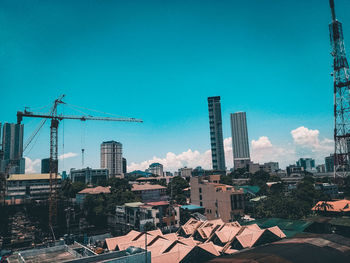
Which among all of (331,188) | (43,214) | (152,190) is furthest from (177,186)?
(331,188)

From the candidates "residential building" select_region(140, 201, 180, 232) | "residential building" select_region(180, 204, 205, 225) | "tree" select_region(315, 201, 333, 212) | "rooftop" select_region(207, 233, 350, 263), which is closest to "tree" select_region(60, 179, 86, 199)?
"residential building" select_region(140, 201, 180, 232)

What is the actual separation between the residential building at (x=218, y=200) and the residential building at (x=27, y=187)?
9460 cm

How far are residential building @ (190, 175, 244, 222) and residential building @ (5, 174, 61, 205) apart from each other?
3724 inches

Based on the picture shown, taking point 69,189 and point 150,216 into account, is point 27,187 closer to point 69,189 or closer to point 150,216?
point 69,189

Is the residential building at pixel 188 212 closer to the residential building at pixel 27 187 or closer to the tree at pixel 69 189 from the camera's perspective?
the tree at pixel 69 189

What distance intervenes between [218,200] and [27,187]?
12985 centimetres

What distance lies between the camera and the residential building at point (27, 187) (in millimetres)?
148250

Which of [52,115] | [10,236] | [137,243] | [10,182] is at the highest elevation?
[52,115]

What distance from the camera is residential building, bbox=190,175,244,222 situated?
284 feet

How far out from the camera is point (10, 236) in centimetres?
8431

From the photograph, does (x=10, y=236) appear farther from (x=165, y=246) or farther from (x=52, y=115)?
(x=165, y=246)

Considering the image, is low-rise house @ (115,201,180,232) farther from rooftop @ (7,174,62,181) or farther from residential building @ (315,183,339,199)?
rooftop @ (7,174,62,181)

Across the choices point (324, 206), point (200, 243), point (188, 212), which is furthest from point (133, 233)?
point (324, 206)

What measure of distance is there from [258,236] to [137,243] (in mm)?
24731
